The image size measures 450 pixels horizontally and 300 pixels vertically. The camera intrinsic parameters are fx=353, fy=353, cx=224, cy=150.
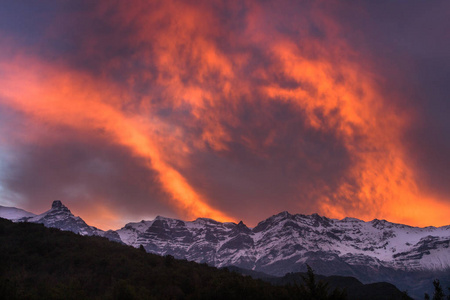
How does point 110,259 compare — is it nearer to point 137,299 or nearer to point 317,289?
point 137,299

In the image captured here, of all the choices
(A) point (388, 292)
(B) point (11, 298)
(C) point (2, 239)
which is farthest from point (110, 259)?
(A) point (388, 292)

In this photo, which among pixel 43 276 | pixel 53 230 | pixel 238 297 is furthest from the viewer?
pixel 53 230

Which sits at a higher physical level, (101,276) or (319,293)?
(101,276)

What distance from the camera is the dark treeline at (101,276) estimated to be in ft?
118

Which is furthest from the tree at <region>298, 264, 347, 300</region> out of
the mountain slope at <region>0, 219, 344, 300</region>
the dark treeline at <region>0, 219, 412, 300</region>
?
the mountain slope at <region>0, 219, 344, 300</region>

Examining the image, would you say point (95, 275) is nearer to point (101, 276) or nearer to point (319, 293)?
point (101, 276)

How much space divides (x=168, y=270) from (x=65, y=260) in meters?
15.8

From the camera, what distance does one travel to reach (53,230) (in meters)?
70.3

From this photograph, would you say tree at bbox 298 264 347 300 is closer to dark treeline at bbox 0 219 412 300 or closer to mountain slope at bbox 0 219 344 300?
dark treeline at bbox 0 219 412 300

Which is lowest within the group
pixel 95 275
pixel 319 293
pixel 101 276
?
pixel 319 293

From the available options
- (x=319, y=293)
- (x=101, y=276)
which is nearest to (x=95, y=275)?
(x=101, y=276)

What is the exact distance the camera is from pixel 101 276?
4838cm

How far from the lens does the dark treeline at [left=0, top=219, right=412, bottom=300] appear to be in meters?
35.9

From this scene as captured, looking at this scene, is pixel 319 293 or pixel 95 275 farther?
pixel 95 275
